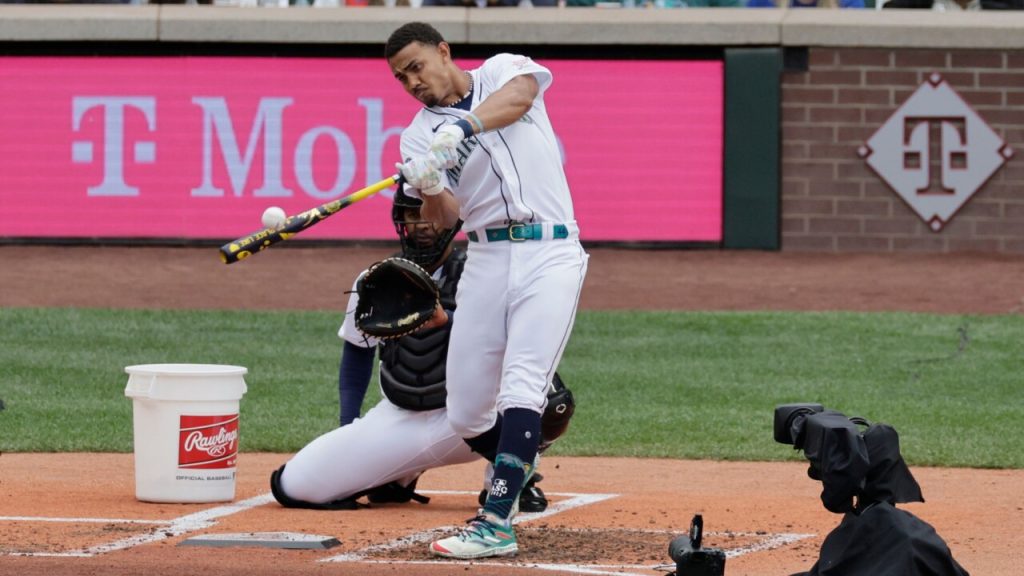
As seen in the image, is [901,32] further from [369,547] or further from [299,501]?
[369,547]

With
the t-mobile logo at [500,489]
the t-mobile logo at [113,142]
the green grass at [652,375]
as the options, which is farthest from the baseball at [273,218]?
the t-mobile logo at [113,142]

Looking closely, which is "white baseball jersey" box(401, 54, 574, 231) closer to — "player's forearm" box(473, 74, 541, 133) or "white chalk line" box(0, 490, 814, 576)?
"player's forearm" box(473, 74, 541, 133)

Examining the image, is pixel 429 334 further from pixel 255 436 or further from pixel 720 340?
pixel 720 340

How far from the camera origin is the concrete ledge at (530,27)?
1697 cm

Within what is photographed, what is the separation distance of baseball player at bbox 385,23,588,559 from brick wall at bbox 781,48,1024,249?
1154 centimetres

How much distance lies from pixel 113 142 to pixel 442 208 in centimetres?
1171

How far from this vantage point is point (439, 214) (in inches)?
241

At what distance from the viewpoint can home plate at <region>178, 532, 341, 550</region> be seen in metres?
5.89

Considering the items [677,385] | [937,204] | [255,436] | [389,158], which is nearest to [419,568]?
[255,436]

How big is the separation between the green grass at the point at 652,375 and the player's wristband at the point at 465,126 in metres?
3.53

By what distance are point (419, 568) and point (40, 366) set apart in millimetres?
6905

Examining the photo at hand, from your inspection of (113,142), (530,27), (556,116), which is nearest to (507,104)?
(530,27)

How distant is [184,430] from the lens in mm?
6902

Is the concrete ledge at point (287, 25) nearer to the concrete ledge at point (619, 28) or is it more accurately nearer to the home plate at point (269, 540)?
the concrete ledge at point (619, 28)
